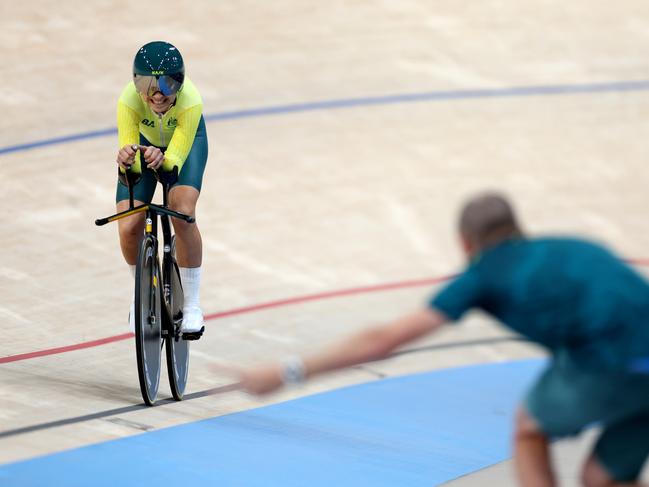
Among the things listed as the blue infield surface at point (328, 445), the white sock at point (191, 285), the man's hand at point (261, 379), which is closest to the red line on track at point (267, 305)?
the white sock at point (191, 285)

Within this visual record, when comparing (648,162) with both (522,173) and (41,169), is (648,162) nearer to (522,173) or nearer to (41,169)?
(522,173)

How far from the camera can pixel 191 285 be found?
476 cm

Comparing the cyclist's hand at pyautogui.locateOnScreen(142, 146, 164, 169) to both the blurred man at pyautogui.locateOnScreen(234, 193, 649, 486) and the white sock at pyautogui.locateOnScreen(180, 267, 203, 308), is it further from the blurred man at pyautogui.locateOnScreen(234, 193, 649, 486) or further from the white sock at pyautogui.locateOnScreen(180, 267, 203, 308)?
the blurred man at pyautogui.locateOnScreen(234, 193, 649, 486)

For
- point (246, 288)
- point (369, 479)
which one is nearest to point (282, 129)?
point (246, 288)

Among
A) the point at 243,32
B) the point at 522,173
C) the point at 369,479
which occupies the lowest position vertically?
the point at 369,479

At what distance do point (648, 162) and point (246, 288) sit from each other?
3.15 m

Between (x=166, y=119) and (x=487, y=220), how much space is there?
7.88 feet

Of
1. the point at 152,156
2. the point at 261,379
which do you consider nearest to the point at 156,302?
the point at 152,156

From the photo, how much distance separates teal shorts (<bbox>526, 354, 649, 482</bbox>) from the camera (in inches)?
94.8

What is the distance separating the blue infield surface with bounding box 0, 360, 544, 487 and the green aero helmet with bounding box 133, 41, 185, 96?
1.19m

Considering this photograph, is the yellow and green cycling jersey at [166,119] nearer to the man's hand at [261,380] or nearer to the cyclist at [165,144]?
the cyclist at [165,144]

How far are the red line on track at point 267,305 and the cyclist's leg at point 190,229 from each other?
738mm

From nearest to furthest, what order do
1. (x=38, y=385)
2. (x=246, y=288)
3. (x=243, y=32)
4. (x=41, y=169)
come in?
(x=38, y=385) → (x=246, y=288) → (x=41, y=169) → (x=243, y=32)

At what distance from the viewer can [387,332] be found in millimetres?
2326
